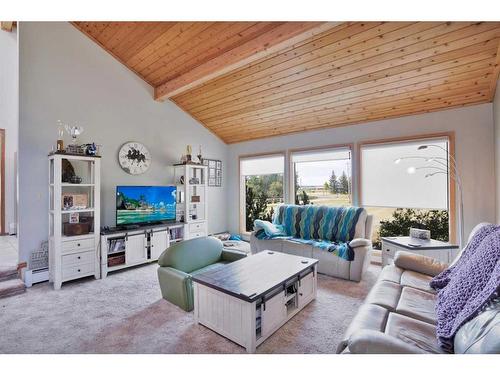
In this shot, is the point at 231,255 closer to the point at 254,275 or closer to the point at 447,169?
the point at 254,275

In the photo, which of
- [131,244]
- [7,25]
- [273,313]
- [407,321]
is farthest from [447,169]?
[7,25]

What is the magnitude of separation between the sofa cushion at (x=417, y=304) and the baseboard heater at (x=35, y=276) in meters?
3.96

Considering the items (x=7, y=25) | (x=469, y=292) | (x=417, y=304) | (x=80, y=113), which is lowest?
(x=417, y=304)

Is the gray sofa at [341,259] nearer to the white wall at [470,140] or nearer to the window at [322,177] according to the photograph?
the window at [322,177]

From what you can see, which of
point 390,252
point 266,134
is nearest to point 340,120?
point 266,134

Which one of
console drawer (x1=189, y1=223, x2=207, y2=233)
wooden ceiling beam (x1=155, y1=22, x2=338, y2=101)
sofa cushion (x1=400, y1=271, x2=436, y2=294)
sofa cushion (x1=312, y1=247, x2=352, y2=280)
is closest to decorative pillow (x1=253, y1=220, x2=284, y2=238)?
sofa cushion (x1=312, y1=247, x2=352, y2=280)

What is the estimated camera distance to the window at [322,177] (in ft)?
13.9

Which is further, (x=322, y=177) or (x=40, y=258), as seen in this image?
(x=322, y=177)

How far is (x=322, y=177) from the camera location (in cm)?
449

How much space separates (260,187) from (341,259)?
106 inches

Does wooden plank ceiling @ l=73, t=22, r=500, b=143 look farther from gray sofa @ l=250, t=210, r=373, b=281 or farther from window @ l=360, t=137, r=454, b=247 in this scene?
gray sofa @ l=250, t=210, r=373, b=281

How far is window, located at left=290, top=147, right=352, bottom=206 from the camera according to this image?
4.23 m

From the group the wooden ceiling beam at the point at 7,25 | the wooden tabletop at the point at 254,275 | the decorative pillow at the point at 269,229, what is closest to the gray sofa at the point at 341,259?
the decorative pillow at the point at 269,229
